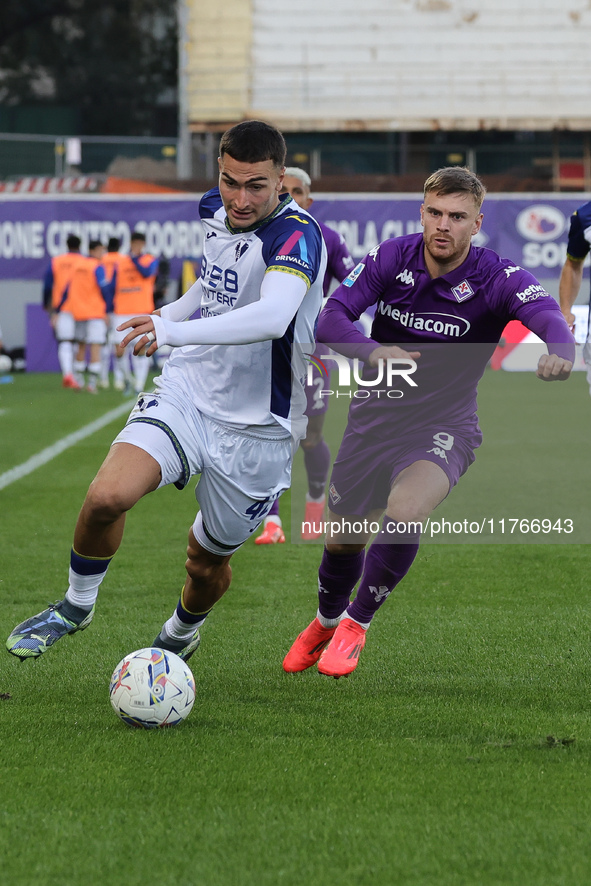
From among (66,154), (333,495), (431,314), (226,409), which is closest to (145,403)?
(226,409)

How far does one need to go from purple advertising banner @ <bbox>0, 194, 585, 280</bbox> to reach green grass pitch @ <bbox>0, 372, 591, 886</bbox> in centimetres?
1373

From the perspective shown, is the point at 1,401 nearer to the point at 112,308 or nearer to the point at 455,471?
the point at 112,308

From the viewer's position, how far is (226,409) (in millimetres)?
4047

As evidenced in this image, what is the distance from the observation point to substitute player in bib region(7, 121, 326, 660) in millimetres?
3826

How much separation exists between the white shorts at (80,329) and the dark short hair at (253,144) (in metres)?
13.9

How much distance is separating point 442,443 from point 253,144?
1271mm

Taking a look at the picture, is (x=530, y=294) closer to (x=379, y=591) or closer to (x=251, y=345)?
(x=251, y=345)

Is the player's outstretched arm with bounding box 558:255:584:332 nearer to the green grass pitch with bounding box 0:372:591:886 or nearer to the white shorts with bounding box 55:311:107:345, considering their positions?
the green grass pitch with bounding box 0:372:591:886

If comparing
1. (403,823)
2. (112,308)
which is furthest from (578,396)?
(112,308)

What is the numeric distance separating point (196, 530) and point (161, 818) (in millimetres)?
1342

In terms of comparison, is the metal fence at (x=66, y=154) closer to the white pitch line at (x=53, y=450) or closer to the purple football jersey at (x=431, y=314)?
the white pitch line at (x=53, y=450)

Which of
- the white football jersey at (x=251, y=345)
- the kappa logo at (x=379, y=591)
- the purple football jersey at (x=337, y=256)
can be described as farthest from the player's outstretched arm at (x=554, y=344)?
the purple football jersey at (x=337, y=256)

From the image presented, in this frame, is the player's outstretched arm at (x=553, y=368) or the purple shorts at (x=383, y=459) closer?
the player's outstretched arm at (x=553, y=368)

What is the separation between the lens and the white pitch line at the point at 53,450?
957 centimetres
